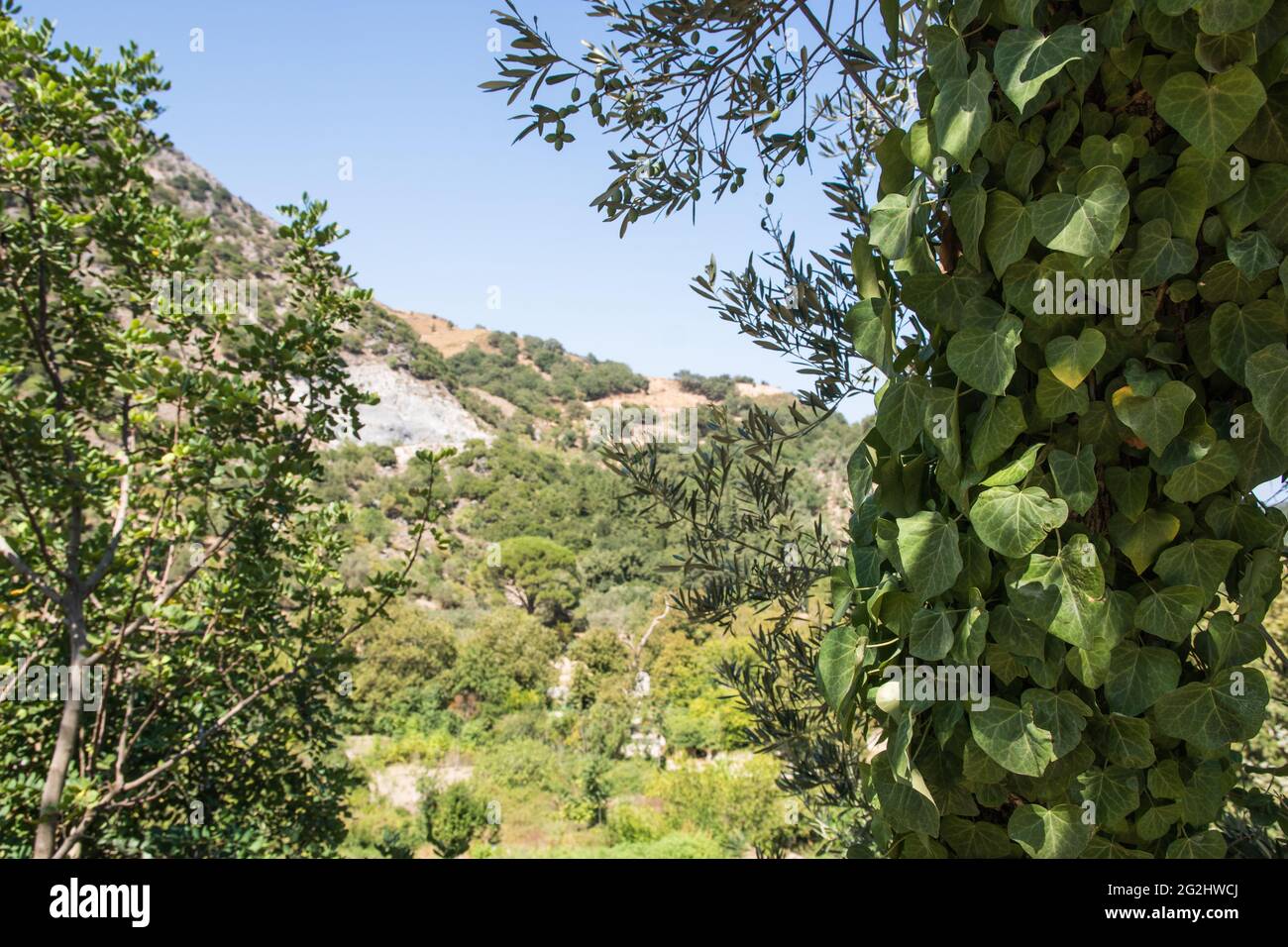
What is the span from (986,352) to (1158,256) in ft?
0.72

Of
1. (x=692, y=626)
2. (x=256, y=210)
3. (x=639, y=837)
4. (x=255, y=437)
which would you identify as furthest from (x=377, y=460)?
(x=692, y=626)

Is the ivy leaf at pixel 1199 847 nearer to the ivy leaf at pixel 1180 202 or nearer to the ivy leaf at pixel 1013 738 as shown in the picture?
the ivy leaf at pixel 1013 738

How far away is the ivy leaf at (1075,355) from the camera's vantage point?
0.94 metres

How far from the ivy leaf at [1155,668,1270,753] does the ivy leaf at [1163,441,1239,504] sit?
222 mm

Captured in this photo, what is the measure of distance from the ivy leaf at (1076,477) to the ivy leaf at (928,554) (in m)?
0.13

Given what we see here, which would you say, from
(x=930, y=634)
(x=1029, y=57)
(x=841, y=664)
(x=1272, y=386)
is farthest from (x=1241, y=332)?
(x=841, y=664)

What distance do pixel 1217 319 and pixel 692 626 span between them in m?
1.87

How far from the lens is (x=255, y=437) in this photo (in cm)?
437

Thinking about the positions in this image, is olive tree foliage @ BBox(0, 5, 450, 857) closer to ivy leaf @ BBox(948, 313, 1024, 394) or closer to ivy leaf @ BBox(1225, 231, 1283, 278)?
ivy leaf @ BBox(948, 313, 1024, 394)

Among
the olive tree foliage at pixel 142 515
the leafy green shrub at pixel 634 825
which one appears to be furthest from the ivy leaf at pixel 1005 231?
the leafy green shrub at pixel 634 825

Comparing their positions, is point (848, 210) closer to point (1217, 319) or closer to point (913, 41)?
point (913, 41)

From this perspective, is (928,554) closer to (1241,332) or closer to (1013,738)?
(1013,738)

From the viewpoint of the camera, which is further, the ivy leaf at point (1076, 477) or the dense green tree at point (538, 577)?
the dense green tree at point (538, 577)

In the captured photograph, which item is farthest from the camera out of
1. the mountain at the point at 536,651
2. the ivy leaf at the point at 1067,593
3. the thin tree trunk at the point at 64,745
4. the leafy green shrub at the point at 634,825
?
the leafy green shrub at the point at 634,825
